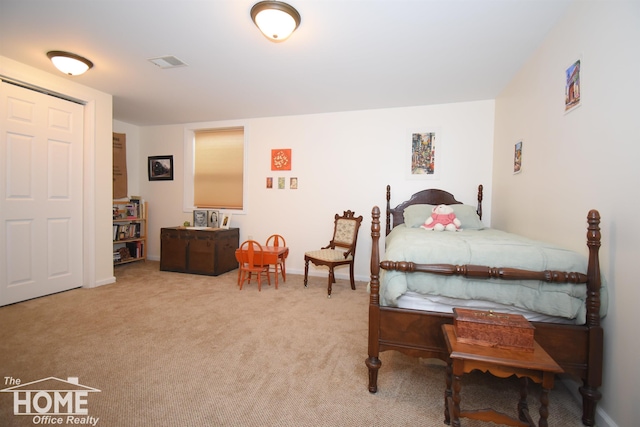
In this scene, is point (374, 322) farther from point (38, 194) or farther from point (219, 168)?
point (219, 168)

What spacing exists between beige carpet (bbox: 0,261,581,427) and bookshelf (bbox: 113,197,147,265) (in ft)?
5.44

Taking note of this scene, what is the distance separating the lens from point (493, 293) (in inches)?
59.0

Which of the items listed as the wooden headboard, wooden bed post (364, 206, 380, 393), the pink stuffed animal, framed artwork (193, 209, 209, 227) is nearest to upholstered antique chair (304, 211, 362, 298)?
the wooden headboard

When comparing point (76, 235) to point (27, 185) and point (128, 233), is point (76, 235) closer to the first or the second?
point (27, 185)

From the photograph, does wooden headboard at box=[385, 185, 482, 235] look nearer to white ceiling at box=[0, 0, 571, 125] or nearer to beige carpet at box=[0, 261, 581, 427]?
white ceiling at box=[0, 0, 571, 125]

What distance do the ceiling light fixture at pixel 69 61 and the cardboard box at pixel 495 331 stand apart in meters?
3.81

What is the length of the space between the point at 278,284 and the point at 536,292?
2.94 metres

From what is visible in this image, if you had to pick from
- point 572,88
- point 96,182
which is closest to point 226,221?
point 96,182

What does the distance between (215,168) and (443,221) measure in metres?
3.82

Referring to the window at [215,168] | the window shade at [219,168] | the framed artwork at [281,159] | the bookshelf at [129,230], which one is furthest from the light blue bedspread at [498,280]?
the bookshelf at [129,230]

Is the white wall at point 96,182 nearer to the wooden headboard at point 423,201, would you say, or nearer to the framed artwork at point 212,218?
the framed artwork at point 212,218

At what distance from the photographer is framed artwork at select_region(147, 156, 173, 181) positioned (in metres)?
5.02

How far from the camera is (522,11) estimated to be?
75.5 inches

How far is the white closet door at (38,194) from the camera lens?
281cm
